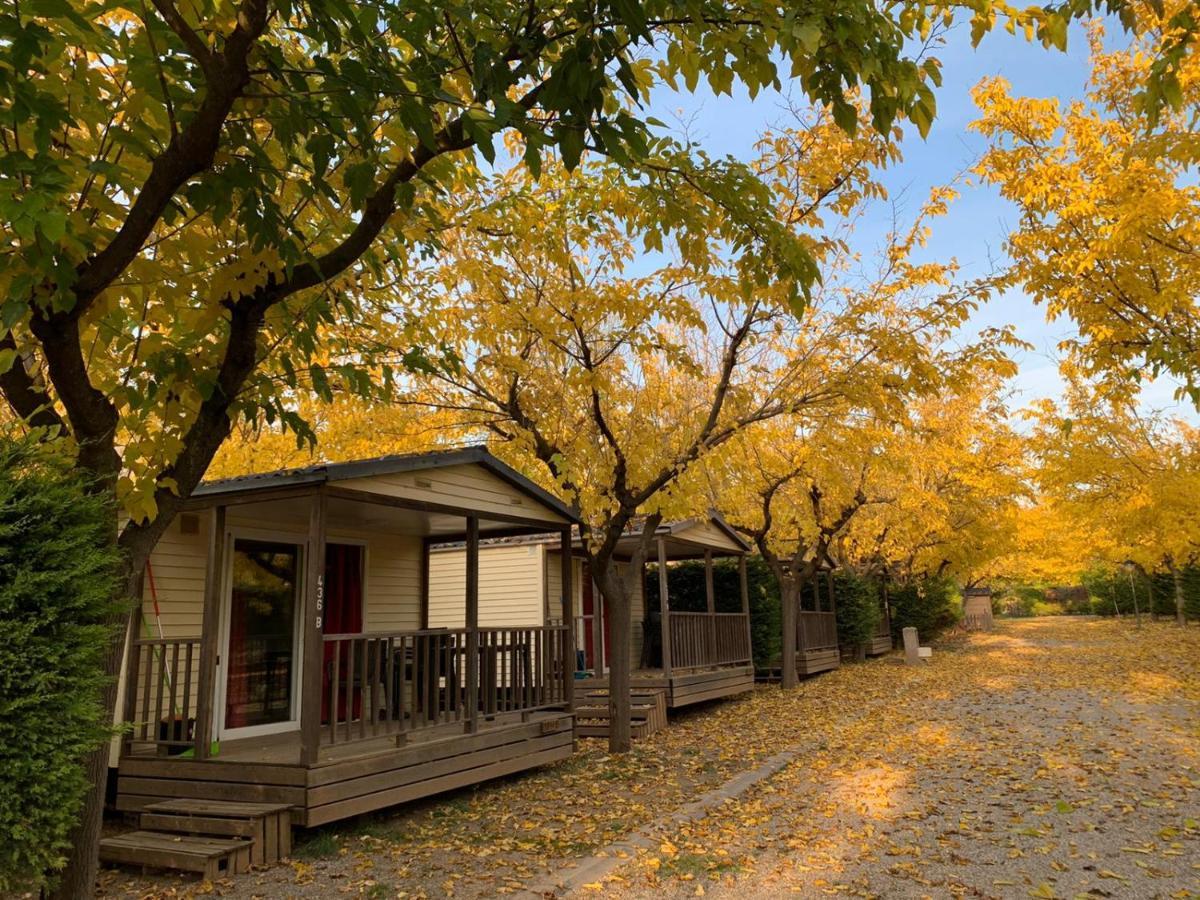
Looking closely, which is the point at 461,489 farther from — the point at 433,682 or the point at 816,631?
the point at 816,631

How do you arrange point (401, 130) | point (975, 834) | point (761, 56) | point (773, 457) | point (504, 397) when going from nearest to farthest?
point (761, 56), point (401, 130), point (975, 834), point (504, 397), point (773, 457)

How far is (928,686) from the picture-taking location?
15.9m

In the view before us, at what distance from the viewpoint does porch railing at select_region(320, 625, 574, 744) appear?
6.82 m

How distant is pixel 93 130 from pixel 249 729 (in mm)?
6137

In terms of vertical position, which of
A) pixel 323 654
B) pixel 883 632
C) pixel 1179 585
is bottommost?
pixel 883 632

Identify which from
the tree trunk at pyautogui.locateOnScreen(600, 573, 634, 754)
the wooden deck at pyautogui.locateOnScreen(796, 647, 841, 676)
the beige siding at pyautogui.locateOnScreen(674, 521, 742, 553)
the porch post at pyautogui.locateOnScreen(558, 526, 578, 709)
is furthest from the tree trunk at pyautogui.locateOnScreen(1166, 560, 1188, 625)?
the porch post at pyautogui.locateOnScreen(558, 526, 578, 709)

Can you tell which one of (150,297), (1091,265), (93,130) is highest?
(1091,265)

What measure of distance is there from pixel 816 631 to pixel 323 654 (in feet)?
48.2

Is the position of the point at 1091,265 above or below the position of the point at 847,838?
above

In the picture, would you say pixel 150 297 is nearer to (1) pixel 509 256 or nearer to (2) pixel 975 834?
(1) pixel 509 256

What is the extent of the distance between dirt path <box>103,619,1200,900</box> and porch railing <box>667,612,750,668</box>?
4.95 ft

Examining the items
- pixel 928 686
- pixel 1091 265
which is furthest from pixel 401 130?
pixel 928 686

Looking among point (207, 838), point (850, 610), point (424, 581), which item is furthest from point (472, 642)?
point (850, 610)

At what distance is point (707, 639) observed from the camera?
46.2ft
